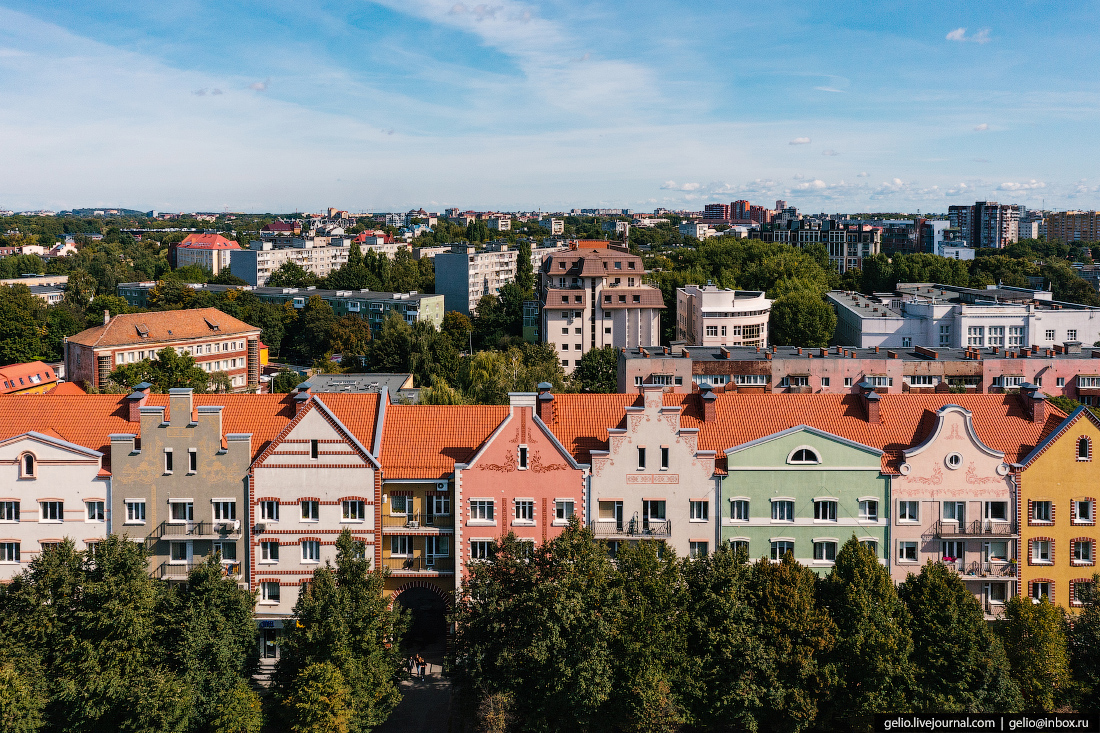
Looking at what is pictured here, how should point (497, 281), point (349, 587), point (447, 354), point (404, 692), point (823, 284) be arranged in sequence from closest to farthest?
point (349, 587), point (404, 692), point (447, 354), point (823, 284), point (497, 281)

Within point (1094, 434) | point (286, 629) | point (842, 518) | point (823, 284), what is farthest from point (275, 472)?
point (823, 284)

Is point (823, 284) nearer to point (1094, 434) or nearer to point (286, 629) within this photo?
point (1094, 434)

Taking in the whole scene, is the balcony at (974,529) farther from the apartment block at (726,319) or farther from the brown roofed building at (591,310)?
the brown roofed building at (591,310)

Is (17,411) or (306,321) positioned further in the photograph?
(306,321)

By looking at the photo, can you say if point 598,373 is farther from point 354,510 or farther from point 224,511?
point 224,511

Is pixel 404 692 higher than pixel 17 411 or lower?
lower

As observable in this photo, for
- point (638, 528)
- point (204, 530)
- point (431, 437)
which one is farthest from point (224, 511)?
point (638, 528)

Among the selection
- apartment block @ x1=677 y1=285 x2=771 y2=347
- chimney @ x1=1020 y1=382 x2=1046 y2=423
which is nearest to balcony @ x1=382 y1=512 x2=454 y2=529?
chimney @ x1=1020 y1=382 x2=1046 y2=423

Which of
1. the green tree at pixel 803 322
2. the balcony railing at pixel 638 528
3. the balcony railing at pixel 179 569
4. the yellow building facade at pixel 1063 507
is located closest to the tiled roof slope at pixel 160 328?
the green tree at pixel 803 322
